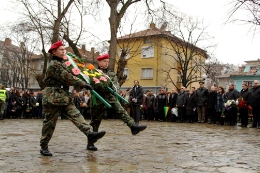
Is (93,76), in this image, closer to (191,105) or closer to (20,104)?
(191,105)

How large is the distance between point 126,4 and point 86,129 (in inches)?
674

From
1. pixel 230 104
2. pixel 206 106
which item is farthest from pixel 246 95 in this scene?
pixel 206 106

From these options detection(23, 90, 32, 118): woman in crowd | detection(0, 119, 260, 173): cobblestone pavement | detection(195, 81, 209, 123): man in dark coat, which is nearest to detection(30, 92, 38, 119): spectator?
detection(23, 90, 32, 118): woman in crowd

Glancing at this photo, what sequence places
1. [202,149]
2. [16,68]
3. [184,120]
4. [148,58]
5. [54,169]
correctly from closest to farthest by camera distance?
[54,169], [202,149], [184,120], [148,58], [16,68]

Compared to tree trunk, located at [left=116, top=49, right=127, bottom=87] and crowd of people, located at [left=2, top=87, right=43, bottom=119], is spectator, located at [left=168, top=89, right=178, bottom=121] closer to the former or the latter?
tree trunk, located at [left=116, top=49, right=127, bottom=87]

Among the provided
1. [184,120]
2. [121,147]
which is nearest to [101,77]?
[121,147]

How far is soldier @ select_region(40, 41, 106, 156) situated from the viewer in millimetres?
5195

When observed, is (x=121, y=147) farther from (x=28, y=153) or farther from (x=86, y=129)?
(x=28, y=153)

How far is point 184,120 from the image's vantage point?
1689cm

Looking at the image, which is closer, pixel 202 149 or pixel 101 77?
pixel 101 77

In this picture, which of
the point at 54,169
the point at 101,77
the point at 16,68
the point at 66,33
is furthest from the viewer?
the point at 16,68

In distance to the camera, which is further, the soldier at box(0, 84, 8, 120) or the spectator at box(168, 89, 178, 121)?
the spectator at box(168, 89, 178, 121)

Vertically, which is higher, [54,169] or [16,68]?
[16,68]

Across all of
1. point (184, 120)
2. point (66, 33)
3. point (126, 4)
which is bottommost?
point (184, 120)
